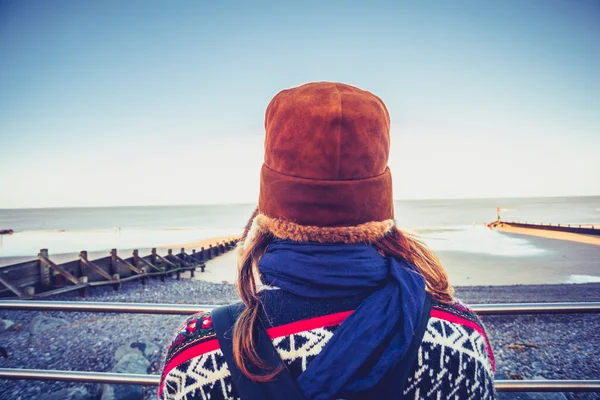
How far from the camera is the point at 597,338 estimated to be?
6.29m

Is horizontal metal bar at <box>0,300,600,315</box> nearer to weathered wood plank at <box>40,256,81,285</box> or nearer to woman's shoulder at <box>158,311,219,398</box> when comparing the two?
woman's shoulder at <box>158,311,219,398</box>

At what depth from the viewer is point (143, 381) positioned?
168cm

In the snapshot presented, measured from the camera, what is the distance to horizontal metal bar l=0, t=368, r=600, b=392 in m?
1.57

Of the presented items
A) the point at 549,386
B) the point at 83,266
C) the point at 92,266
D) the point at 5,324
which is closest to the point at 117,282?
the point at 92,266

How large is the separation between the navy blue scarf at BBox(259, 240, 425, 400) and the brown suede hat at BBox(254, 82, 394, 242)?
0.22 feet

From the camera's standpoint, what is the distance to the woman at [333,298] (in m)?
0.81

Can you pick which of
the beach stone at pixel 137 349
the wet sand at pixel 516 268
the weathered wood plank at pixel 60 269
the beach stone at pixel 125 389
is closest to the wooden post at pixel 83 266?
the weathered wood plank at pixel 60 269

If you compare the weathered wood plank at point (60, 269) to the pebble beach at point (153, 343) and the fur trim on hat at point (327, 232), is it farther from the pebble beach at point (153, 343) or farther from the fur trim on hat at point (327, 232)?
the fur trim on hat at point (327, 232)

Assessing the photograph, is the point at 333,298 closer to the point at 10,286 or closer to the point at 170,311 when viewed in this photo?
the point at 170,311

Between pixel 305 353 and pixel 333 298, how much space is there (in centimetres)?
15

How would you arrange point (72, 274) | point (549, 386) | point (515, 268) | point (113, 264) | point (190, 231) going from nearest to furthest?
1. point (549, 386)
2. point (72, 274)
3. point (113, 264)
4. point (515, 268)
5. point (190, 231)

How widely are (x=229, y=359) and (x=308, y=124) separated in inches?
26.2

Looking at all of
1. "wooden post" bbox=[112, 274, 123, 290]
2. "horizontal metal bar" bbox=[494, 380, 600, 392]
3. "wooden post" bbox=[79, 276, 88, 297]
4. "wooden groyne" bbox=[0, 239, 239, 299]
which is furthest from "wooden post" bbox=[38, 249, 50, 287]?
"horizontal metal bar" bbox=[494, 380, 600, 392]

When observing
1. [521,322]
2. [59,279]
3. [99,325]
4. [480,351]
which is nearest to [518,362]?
[521,322]
